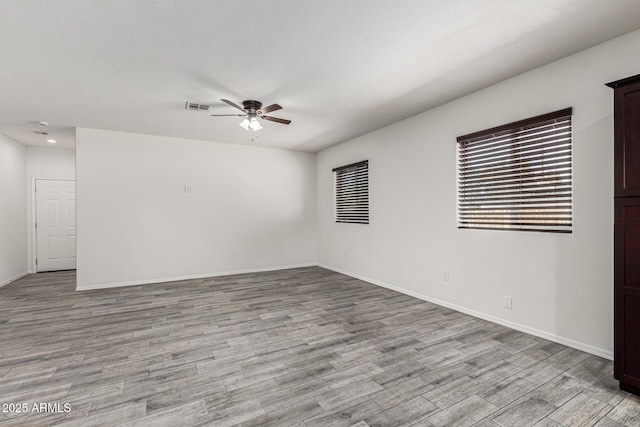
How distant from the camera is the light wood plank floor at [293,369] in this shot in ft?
6.17

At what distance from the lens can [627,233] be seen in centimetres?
208

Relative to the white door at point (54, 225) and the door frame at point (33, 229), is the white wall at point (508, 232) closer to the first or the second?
the white door at point (54, 225)

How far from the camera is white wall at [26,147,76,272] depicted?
21.2 ft

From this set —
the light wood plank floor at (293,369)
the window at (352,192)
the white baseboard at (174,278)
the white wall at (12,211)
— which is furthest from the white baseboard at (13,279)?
the window at (352,192)

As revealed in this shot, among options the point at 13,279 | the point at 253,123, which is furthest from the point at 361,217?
the point at 13,279

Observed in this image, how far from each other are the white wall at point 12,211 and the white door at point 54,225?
282 millimetres

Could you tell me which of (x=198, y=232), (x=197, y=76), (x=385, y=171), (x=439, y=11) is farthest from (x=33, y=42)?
(x=385, y=171)

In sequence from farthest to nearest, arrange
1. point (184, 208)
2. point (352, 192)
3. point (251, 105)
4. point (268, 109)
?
point (352, 192) → point (184, 208) → point (251, 105) → point (268, 109)

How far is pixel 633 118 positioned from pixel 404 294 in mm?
3290

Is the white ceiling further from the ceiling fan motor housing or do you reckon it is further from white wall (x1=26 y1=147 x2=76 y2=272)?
white wall (x1=26 y1=147 x2=76 y2=272)

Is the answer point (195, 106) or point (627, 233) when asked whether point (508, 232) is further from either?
point (195, 106)

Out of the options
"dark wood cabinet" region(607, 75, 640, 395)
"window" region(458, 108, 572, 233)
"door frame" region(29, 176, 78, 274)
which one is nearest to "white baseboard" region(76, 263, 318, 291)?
"door frame" region(29, 176, 78, 274)

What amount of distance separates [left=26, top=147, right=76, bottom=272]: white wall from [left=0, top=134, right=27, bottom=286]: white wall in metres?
0.14

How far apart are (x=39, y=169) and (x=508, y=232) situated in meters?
8.96
